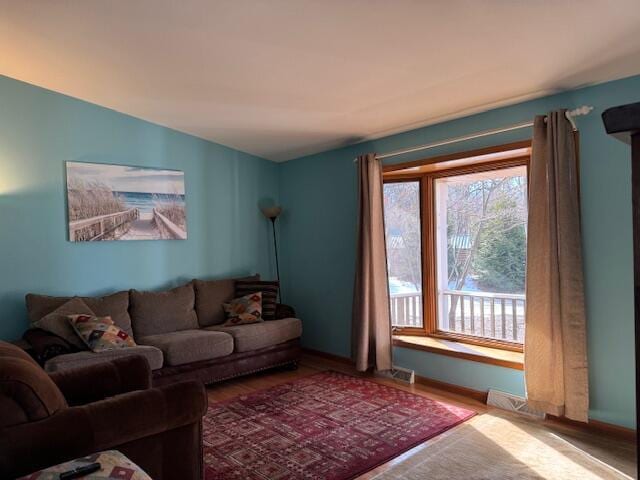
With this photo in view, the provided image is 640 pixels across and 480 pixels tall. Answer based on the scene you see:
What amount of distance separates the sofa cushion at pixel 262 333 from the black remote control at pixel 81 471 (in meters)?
2.56

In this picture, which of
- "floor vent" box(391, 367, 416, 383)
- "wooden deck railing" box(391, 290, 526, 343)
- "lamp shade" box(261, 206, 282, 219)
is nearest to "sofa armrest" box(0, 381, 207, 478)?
"floor vent" box(391, 367, 416, 383)

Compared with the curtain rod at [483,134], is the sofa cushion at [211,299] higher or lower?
lower

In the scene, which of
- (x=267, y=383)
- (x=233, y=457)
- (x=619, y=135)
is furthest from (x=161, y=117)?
(x=619, y=135)

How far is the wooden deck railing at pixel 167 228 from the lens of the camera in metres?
4.35

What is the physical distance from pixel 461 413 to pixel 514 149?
6.53 feet

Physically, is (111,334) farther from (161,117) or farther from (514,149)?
(514,149)

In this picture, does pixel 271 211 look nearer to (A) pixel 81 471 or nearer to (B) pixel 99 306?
(B) pixel 99 306

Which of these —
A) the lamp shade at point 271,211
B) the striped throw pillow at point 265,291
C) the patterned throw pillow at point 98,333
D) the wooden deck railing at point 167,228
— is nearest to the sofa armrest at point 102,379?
the patterned throw pillow at point 98,333

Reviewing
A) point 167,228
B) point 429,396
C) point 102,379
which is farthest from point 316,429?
point 167,228

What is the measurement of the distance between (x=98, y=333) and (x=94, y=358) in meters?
0.21

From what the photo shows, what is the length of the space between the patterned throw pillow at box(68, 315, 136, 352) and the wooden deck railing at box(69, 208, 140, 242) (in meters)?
0.86

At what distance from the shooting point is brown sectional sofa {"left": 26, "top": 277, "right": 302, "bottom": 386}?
3.44m

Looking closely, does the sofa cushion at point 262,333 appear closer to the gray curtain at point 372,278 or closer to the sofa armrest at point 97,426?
the gray curtain at point 372,278

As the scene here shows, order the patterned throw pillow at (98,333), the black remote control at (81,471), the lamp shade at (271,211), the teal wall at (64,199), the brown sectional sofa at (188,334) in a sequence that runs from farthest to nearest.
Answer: the lamp shade at (271,211), the teal wall at (64,199), the brown sectional sofa at (188,334), the patterned throw pillow at (98,333), the black remote control at (81,471)
